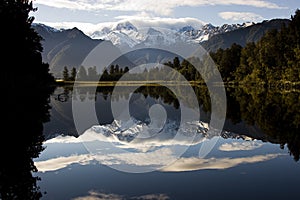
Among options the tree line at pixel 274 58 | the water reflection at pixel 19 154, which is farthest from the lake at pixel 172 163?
the tree line at pixel 274 58

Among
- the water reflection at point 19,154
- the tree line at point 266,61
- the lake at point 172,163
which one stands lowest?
the lake at point 172,163

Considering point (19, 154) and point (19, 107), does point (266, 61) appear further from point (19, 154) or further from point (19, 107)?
point (19, 154)

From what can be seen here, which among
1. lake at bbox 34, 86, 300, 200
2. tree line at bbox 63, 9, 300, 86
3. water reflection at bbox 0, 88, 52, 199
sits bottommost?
lake at bbox 34, 86, 300, 200

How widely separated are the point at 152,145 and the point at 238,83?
117 m

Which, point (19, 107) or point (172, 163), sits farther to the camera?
point (19, 107)

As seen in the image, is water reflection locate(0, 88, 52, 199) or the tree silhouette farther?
the tree silhouette

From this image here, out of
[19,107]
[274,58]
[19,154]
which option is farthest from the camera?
[274,58]

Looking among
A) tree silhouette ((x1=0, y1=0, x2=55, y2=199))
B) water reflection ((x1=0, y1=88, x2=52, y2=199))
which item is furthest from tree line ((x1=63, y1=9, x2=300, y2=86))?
water reflection ((x1=0, y1=88, x2=52, y2=199))

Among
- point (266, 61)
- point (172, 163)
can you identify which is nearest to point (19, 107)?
point (172, 163)

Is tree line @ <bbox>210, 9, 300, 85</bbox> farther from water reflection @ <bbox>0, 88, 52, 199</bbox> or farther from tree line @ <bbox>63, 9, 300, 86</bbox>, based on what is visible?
water reflection @ <bbox>0, 88, 52, 199</bbox>

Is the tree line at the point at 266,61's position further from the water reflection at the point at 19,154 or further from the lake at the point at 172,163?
the water reflection at the point at 19,154

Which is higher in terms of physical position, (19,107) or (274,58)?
(274,58)

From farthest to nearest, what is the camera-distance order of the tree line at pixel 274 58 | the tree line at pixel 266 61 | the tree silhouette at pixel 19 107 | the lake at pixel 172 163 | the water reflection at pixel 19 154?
1. the tree line at pixel 266 61
2. the tree line at pixel 274 58
3. the tree silhouette at pixel 19 107
4. the lake at pixel 172 163
5. the water reflection at pixel 19 154

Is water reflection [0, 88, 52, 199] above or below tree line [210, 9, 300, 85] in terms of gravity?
below
